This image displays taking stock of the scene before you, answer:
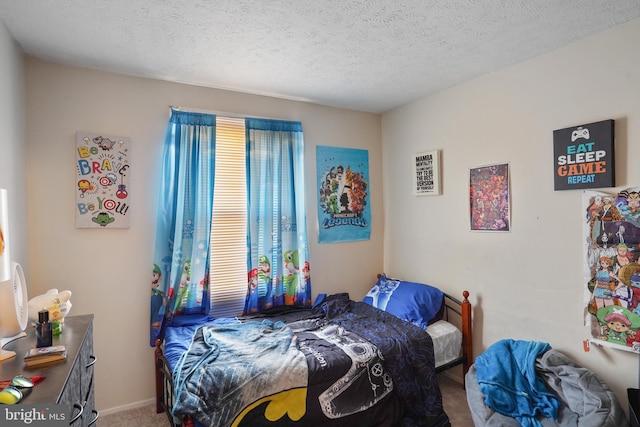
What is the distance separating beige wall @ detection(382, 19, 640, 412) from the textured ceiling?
0.66 ft

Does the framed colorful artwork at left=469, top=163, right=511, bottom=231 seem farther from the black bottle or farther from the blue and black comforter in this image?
the black bottle

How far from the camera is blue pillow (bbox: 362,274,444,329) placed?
9.59 ft

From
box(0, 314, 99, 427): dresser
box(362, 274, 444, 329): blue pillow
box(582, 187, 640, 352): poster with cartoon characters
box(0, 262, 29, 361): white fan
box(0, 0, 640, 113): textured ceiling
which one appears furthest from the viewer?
box(362, 274, 444, 329): blue pillow

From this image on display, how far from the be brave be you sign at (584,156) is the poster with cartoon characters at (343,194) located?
181cm

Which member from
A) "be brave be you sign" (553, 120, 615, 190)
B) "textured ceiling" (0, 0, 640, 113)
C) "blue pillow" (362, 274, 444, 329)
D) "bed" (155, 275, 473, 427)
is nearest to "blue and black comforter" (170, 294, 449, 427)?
"bed" (155, 275, 473, 427)

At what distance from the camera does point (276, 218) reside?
321 cm

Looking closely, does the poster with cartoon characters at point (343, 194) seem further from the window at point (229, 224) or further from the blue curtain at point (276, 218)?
the window at point (229, 224)

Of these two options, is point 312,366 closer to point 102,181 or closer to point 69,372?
point 69,372

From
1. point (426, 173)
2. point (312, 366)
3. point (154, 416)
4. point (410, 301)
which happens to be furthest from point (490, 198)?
point (154, 416)

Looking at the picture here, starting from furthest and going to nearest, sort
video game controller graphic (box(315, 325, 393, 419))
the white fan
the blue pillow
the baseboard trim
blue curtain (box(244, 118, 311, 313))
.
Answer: blue curtain (box(244, 118, 311, 313)) < the blue pillow < the baseboard trim < video game controller graphic (box(315, 325, 393, 419)) < the white fan

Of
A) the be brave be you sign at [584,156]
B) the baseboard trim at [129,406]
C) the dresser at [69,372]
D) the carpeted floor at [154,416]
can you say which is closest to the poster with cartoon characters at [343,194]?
the carpeted floor at [154,416]

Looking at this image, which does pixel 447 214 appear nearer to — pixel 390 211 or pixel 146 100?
pixel 390 211

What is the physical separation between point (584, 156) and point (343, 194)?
2.04m

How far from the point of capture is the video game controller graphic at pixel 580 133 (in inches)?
85.7
